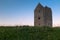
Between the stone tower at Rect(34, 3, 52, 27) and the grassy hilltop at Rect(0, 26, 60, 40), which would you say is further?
the stone tower at Rect(34, 3, 52, 27)

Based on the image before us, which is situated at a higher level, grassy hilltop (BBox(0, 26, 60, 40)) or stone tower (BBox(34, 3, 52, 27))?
stone tower (BBox(34, 3, 52, 27))

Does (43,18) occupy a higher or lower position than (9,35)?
higher

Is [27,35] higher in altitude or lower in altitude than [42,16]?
lower

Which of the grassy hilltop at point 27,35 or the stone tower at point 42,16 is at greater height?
the stone tower at point 42,16

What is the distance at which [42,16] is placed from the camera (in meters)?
36.2

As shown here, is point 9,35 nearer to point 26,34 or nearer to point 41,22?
point 26,34

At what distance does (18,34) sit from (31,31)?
1.20 metres

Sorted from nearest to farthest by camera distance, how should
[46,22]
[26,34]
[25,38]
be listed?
1. [25,38]
2. [26,34]
3. [46,22]

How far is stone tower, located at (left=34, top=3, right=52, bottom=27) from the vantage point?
35656 mm

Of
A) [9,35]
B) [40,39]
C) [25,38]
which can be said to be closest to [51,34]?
[40,39]

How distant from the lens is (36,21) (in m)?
35.8

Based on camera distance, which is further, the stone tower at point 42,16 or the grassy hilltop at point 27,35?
the stone tower at point 42,16

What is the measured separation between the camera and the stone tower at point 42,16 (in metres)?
35.7

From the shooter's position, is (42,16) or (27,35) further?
(42,16)
